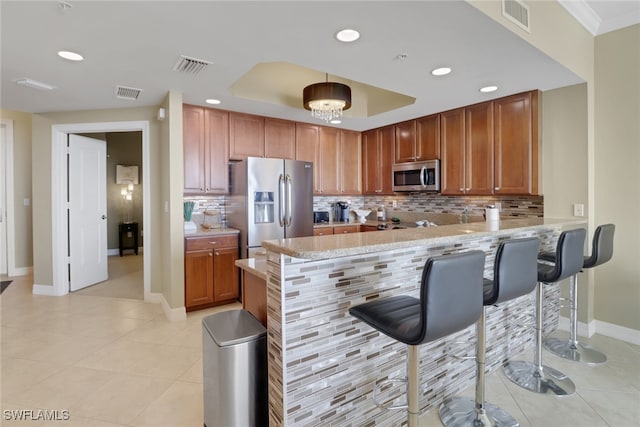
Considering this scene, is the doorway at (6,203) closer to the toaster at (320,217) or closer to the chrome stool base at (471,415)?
the toaster at (320,217)

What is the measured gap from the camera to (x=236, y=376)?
1.59 m

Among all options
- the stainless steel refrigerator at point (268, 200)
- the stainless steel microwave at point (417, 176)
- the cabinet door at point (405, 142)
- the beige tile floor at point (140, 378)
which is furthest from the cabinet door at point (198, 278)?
the cabinet door at point (405, 142)

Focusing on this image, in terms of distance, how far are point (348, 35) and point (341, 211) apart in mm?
3395

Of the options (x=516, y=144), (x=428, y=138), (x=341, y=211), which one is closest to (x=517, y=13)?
(x=516, y=144)

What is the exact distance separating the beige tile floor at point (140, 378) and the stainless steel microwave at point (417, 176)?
224 cm

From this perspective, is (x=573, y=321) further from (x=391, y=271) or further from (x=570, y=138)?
(x=391, y=271)

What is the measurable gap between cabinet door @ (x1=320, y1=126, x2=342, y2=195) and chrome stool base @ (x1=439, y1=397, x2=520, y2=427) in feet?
11.3

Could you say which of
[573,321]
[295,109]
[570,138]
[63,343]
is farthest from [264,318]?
[570,138]

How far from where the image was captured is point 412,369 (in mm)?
1419

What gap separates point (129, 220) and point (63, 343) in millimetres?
5121

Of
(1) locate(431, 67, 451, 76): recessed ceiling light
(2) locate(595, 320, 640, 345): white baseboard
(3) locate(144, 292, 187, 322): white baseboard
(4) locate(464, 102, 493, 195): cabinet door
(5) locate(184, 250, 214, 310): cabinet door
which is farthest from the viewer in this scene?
(4) locate(464, 102, 493, 195): cabinet door

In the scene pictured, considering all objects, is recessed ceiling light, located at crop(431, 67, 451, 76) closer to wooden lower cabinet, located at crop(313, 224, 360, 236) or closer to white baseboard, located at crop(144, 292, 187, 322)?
wooden lower cabinet, located at crop(313, 224, 360, 236)

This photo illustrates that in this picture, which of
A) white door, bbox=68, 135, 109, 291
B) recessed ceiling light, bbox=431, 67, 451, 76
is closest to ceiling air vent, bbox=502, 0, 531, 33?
recessed ceiling light, bbox=431, 67, 451, 76

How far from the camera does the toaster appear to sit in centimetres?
514
